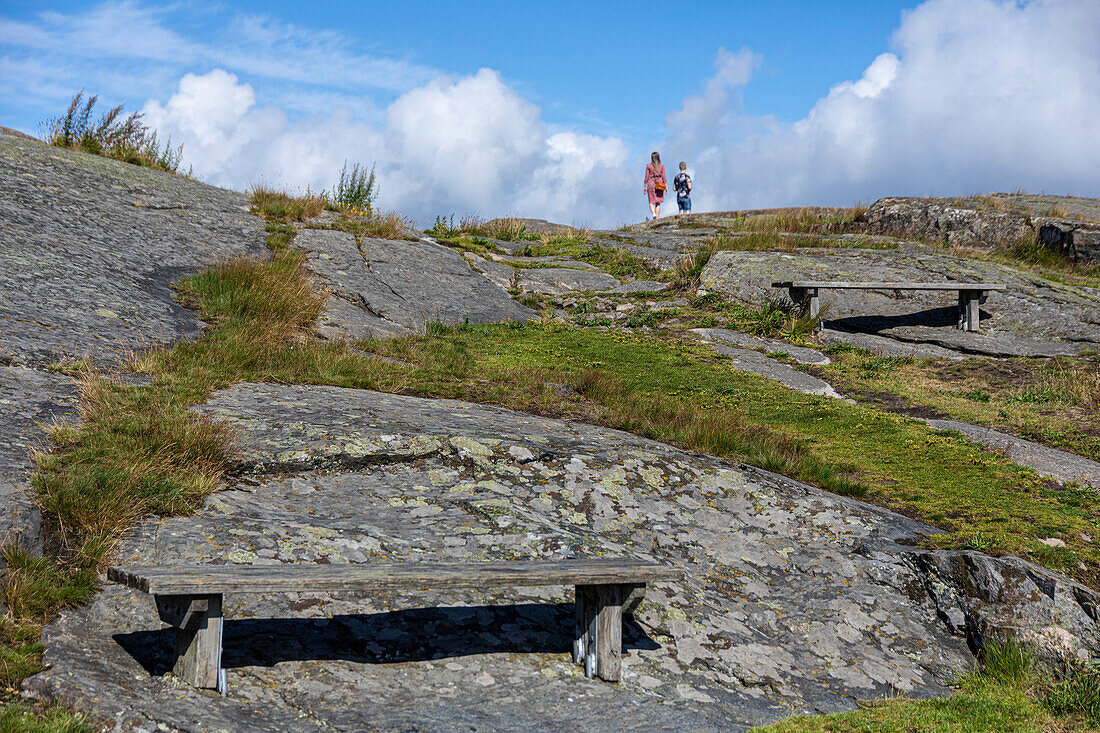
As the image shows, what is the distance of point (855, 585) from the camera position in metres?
5.39

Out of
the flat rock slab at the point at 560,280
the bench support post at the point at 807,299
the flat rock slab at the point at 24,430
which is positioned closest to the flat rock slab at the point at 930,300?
the bench support post at the point at 807,299

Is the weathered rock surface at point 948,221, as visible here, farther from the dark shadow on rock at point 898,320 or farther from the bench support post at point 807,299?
the bench support post at point 807,299

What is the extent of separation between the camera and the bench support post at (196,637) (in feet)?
11.2

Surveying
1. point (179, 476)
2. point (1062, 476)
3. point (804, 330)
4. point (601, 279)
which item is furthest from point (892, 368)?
point (179, 476)

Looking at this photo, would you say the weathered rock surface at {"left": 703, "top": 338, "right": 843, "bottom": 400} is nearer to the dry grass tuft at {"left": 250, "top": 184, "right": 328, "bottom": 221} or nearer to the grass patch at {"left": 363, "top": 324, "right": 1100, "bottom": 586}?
the grass patch at {"left": 363, "top": 324, "right": 1100, "bottom": 586}

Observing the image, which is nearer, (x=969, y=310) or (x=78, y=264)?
(x=78, y=264)

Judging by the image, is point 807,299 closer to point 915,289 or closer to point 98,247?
point 915,289

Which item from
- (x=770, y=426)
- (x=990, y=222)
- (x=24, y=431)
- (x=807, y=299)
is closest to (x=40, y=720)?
(x=24, y=431)

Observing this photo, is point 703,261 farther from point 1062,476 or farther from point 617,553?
point 617,553

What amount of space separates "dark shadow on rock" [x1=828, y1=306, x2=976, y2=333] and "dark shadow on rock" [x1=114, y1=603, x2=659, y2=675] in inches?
486

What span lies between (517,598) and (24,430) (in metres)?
3.45

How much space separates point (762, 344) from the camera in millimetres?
14023

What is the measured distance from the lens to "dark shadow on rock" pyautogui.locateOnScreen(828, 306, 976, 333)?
15430mm

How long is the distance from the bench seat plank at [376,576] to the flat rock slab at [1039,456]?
5768mm
